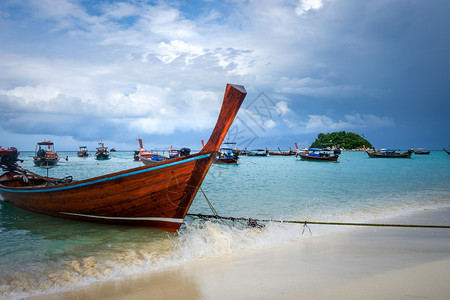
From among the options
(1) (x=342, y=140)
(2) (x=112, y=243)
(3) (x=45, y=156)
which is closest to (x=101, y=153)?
(3) (x=45, y=156)

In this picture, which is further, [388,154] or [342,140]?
[342,140]

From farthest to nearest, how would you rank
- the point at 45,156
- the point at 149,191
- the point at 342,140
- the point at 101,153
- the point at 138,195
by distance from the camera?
the point at 342,140, the point at 101,153, the point at 45,156, the point at 138,195, the point at 149,191

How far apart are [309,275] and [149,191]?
11.6ft

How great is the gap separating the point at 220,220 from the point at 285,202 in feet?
15.7

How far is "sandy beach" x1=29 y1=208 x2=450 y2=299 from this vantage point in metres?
3.33

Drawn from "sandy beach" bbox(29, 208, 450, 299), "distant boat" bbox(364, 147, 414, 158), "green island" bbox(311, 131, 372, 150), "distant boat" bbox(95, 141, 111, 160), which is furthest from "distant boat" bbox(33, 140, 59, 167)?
"green island" bbox(311, 131, 372, 150)

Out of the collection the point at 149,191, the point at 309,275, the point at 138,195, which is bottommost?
the point at 309,275

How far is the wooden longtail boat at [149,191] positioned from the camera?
5.43 m

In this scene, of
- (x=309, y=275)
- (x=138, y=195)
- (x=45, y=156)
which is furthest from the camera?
(x=45, y=156)

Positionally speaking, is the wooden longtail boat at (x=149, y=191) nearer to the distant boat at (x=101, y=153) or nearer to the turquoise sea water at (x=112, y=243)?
the turquoise sea water at (x=112, y=243)

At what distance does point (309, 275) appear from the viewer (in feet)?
12.6

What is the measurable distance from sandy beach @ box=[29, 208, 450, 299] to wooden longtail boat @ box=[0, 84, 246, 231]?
→ 5.43ft

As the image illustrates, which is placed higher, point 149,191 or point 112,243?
point 149,191

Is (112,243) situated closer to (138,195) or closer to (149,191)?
(138,195)
